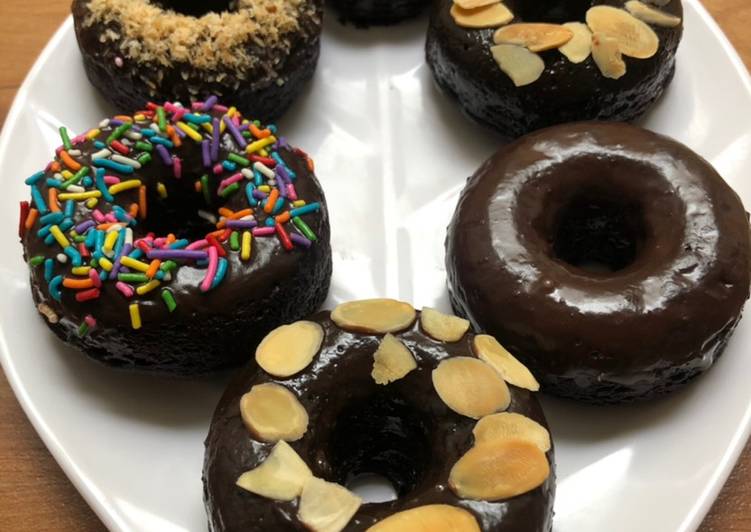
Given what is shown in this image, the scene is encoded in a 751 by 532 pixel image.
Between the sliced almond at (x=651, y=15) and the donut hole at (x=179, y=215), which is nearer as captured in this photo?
the donut hole at (x=179, y=215)

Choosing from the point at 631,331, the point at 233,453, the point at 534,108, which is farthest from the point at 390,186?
the point at 233,453

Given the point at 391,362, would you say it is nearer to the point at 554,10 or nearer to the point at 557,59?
the point at 557,59

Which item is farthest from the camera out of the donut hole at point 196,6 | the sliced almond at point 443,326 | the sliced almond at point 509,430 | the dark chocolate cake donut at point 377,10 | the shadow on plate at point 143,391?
the dark chocolate cake donut at point 377,10

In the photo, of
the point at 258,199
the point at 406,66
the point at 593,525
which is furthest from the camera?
the point at 406,66

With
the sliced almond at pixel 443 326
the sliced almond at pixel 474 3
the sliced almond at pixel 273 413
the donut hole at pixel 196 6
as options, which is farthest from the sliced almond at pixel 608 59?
the sliced almond at pixel 273 413

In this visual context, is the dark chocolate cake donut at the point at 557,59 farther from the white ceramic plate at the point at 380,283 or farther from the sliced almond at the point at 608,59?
the white ceramic plate at the point at 380,283

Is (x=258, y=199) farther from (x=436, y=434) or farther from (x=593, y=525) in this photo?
(x=593, y=525)

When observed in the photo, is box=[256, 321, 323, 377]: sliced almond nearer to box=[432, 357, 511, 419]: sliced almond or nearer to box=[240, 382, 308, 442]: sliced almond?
box=[240, 382, 308, 442]: sliced almond
